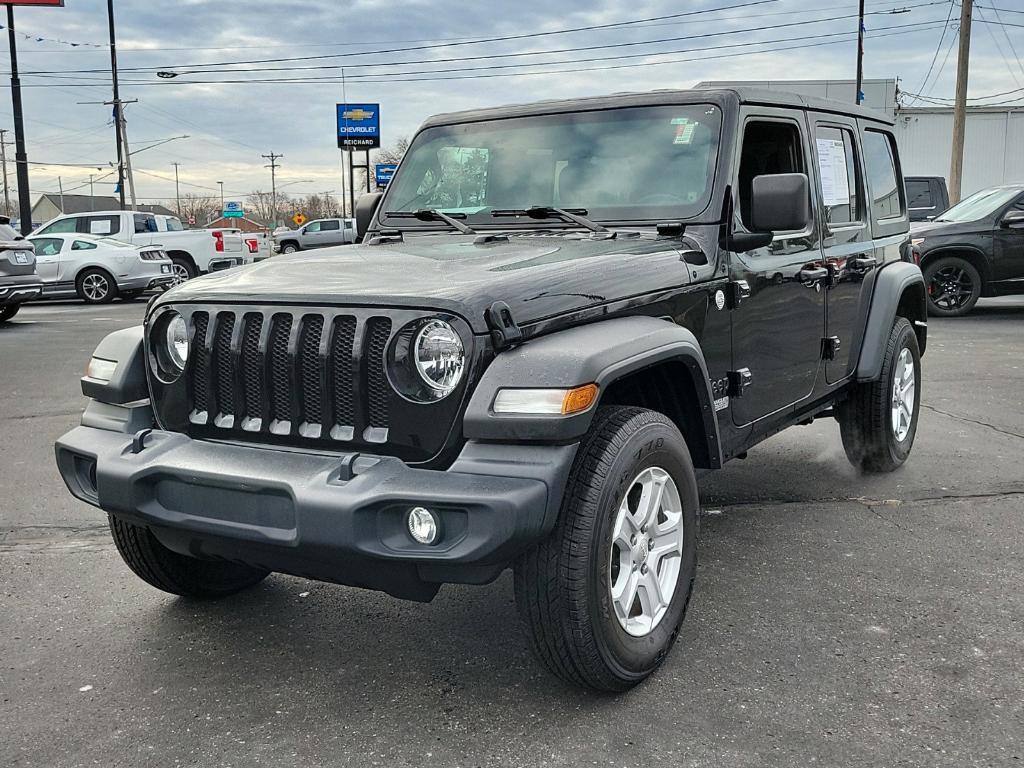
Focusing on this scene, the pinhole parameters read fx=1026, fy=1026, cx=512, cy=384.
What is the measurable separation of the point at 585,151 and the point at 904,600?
2126mm

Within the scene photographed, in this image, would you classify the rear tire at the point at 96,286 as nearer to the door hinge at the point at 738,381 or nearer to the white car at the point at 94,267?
the white car at the point at 94,267

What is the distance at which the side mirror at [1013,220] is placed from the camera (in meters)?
13.2

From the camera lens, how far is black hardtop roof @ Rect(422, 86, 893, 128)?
4121 millimetres

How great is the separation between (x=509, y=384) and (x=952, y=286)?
12.5 metres

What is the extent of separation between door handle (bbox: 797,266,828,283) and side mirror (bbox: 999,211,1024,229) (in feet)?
32.8

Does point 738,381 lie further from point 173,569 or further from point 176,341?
point 173,569

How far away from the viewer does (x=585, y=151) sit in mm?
4152

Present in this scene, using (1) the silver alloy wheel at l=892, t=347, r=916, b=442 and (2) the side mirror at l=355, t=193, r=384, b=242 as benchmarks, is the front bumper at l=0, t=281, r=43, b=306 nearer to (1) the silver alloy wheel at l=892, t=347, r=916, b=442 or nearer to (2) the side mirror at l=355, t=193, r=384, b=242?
(2) the side mirror at l=355, t=193, r=384, b=242

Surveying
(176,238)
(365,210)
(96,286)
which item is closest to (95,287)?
(96,286)

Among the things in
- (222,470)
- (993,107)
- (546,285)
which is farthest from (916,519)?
(993,107)

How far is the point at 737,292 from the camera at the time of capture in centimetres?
390

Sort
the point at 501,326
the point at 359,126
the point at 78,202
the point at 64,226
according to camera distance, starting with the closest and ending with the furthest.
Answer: the point at 501,326, the point at 64,226, the point at 359,126, the point at 78,202

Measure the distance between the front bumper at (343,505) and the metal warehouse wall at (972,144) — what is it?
3894cm

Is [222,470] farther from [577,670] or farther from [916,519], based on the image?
[916,519]
